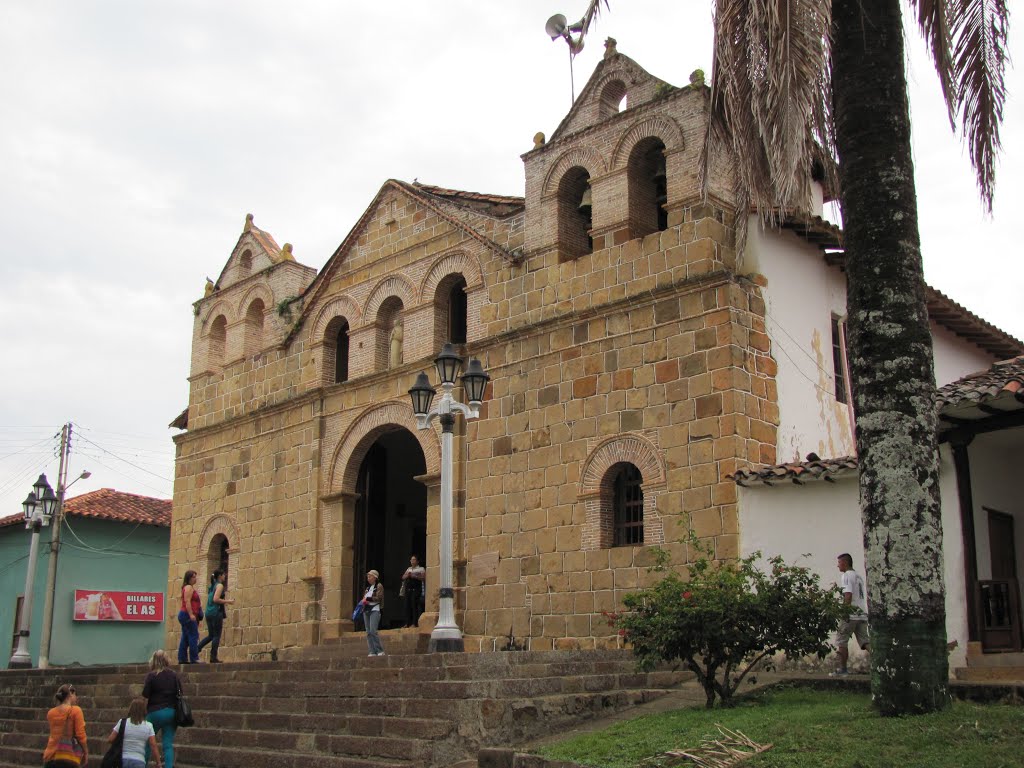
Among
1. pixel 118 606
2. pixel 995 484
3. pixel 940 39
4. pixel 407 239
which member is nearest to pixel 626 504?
pixel 995 484

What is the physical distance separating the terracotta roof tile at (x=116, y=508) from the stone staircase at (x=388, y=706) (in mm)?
15925

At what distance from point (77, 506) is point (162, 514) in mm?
2405

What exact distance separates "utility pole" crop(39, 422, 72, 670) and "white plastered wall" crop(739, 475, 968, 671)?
1370 centimetres

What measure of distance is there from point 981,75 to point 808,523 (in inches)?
222

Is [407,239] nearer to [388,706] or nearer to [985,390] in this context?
[388,706]

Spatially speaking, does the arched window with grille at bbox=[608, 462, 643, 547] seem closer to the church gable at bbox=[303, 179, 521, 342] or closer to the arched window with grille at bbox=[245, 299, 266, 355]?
the church gable at bbox=[303, 179, 521, 342]

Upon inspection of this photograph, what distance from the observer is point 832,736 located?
861 cm

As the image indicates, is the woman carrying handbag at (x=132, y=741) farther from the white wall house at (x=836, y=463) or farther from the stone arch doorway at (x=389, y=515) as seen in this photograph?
the stone arch doorway at (x=389, y=515)

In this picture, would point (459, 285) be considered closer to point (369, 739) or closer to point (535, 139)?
point (535, 139)

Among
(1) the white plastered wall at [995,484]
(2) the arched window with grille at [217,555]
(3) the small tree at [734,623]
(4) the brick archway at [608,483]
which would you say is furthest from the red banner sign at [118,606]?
(1) the white plastered wall at [995,484]

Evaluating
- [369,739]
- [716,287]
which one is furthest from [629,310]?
[369,739]

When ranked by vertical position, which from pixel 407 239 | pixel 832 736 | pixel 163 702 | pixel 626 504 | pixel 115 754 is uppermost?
pixel 407 239

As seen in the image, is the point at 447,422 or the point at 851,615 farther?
the point at 447,422

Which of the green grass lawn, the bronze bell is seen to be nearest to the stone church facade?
the bronze bell
